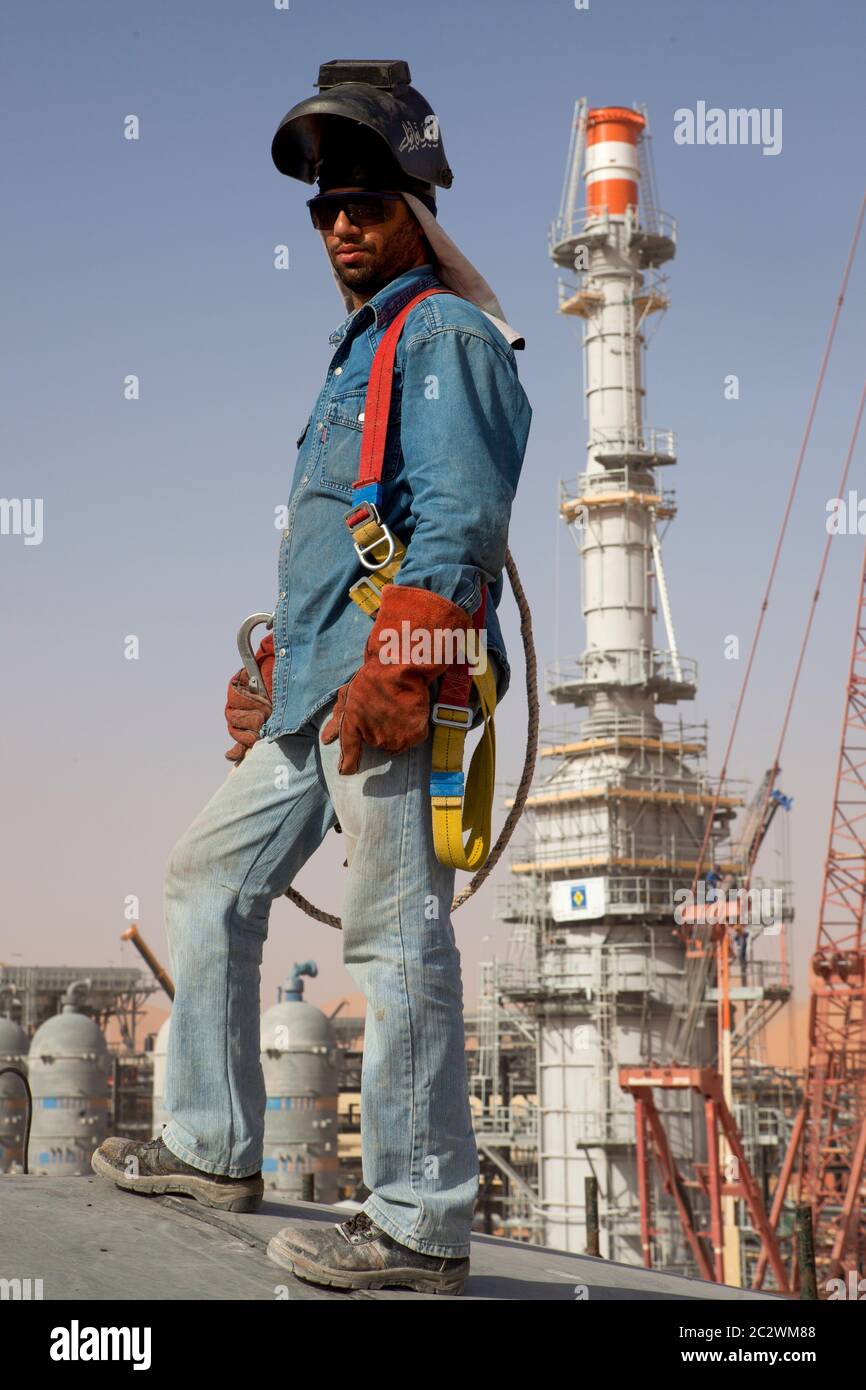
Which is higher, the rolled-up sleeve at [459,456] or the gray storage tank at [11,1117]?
the rolled-up sleeve at [459,456]

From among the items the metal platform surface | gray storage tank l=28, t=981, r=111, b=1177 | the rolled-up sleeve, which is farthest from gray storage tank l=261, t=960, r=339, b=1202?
the rolled-up sleeve

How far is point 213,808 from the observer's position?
5.89 metres

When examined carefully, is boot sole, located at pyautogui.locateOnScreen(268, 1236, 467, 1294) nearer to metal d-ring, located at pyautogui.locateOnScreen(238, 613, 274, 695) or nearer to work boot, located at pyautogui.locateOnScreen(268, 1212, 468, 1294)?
work boot, located at pyautogui.locateOnScreen(268, 1212, 468, 1294)

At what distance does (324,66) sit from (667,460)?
A: 202 ft

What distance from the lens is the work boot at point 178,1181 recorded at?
5.96 metres

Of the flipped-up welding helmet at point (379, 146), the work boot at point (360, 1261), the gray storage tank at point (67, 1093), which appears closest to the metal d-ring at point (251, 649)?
the flipped-up welding helmet at point (379, 146)

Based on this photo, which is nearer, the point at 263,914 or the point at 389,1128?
the point at 389,1128

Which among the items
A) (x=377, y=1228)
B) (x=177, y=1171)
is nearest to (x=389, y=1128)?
(x=377, y=1228)

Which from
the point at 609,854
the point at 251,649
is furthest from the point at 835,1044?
the point at 251,649

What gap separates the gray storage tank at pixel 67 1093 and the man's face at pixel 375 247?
1856 inches

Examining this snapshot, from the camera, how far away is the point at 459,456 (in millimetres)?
5273

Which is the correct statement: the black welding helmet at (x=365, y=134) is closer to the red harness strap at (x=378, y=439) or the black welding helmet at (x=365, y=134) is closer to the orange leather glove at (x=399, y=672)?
the red harness strap at (x=378, y=439)

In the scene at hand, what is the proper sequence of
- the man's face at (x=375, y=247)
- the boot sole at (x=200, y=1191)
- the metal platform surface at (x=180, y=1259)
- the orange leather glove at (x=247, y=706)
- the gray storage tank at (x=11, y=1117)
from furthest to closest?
the gray storage tank at (x=11, y=1117)
the orange leather glove at (x=247, y=706)
the boot sole at (x=200, y=1191)
the man's face at (x=375, y=247)
the metal platform surface at (x=180, y=1259)
